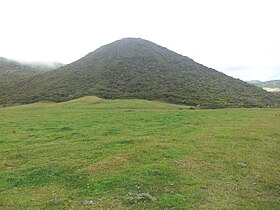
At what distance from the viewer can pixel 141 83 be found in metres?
112

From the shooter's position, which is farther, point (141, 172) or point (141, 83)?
point (141, 83)

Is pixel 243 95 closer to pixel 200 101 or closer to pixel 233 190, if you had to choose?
pixel 200 101

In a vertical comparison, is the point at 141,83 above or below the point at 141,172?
above

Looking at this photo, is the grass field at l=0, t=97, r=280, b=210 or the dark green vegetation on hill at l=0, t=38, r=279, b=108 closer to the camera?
the grass field at l=0, t=97, r=280, b=210

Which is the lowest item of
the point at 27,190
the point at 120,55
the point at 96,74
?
the point at 27,190

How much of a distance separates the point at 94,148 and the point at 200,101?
238ft

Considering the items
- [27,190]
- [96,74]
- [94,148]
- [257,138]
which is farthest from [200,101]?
[27,190]

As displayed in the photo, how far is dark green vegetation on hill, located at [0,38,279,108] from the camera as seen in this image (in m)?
94.4

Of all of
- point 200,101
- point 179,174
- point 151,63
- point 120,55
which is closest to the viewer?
point 179,174

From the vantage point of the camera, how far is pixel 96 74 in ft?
402

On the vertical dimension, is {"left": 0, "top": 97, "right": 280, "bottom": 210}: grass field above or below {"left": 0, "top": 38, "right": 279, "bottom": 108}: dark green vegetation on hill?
below

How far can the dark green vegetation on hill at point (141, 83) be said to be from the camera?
310 ft

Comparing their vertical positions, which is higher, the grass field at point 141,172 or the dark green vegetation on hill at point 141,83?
the dark green vegetation on hill at point 141,83

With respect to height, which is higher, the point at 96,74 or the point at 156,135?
the point at 96,74
